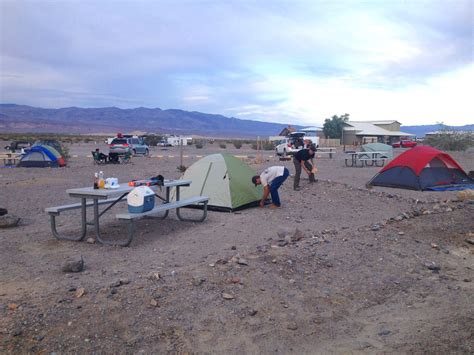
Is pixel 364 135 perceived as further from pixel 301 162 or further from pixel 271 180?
pixel 271 180

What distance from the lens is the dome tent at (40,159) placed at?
22.5m

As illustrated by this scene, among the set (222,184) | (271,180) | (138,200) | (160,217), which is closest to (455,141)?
(271,180)

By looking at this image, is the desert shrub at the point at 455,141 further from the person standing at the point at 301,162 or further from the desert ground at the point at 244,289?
the desert ground at the point at 244,289

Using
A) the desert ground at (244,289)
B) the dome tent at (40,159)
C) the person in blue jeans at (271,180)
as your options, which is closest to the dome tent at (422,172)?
the person in blue jeans at (271,180)

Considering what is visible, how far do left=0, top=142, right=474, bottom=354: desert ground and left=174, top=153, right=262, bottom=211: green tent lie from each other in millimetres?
1462

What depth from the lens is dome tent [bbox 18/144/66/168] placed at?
73.7 feet

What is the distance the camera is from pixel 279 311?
188 inches

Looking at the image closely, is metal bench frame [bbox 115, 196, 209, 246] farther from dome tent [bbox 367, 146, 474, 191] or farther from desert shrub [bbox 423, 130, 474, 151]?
desert shrub [bbox 423, 130, 474, 151]

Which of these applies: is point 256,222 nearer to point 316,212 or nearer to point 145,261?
point 316,212

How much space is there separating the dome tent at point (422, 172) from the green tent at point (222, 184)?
623cm

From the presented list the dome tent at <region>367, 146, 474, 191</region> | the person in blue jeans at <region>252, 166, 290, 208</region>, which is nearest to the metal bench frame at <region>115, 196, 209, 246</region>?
the person in blue jeans at <region>252, 166, 290, 208</region>

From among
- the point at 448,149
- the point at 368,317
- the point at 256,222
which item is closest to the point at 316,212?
the point at 256,222

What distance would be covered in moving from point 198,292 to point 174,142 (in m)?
64.1

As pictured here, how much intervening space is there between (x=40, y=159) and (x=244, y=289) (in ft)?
64.7
